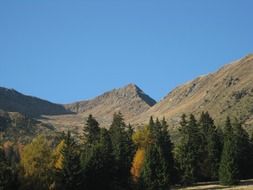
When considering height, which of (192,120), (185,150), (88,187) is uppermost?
(192,120)

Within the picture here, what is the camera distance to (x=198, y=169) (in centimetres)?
11350

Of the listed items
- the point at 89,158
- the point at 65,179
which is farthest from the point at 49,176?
the point at 89,158

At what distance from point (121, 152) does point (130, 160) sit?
2845 millimetres

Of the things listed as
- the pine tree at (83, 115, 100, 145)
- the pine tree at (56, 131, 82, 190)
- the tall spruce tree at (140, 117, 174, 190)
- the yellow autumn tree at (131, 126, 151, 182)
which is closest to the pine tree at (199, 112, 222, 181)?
the tall spruce tree at (140, 117, 174, 190)

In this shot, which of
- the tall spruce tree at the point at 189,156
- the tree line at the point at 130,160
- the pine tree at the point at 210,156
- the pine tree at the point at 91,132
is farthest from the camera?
the pine tree at the point at 91,132

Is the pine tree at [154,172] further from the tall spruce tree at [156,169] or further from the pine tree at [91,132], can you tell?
the pine tree at [91,132]

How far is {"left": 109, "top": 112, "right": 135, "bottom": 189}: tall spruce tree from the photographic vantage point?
106688mm

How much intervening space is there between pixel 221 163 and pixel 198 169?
31.9ft

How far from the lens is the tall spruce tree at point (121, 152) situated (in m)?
107

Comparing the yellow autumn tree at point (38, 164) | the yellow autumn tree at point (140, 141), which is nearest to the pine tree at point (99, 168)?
the yellow autumn tree at point (140, 141)

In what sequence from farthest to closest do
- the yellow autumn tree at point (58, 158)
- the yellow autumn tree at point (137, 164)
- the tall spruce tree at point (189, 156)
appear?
the tall spruce tree at point (189, 156), the yellow autumn tree at point (137, 164), the yellow autumn tree at point (58, 158)

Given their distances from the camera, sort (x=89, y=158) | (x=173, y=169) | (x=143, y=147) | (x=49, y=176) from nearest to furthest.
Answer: (x=49, y=176)
(x=89, y=158)
(x=173, y=169)
(x=143, y=147)

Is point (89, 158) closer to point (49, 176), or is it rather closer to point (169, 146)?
point (49, 176)

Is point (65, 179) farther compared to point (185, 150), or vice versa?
point (185, 150)
